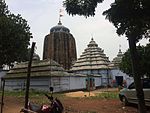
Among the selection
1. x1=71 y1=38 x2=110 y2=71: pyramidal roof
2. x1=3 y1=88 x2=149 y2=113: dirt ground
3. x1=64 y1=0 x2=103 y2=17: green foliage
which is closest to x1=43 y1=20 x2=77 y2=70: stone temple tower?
x1=71 y1=38 x2=110 y2=71: pyramidal roof

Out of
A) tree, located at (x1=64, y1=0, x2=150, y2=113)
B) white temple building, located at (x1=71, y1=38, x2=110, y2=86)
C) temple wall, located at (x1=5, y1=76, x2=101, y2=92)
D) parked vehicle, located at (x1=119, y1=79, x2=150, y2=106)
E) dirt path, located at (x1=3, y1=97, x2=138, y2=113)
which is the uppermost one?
white temple building, located at (x1=71, y1=38, x2=110, y2=86)

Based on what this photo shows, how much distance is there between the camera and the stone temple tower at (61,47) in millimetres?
51750

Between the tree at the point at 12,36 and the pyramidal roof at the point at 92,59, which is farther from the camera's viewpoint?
the pyramidal roof at the point at 92,59

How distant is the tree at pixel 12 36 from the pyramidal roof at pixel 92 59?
90.1 feet

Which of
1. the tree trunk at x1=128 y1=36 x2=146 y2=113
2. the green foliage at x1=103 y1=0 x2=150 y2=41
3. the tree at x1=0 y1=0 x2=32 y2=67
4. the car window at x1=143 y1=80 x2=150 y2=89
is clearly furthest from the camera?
the tree at x1=0 y1=0 x2=32 y2=67

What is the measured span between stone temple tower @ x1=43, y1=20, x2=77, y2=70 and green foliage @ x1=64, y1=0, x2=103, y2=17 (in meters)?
41.6

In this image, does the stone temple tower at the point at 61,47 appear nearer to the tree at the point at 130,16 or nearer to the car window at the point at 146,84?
the car window at the point at 146,84

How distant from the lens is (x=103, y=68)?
46875 mm

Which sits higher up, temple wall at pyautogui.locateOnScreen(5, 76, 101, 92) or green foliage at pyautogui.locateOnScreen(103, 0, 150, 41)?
green foliage at pyautogui.locateOnScreen(103, 0, 150, 41)

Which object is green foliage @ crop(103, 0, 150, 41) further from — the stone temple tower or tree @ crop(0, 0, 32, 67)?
the stone temple tower

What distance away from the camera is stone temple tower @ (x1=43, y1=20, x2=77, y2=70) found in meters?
51.8

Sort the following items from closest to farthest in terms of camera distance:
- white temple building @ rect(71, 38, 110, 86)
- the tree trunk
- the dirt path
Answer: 1. the tree trunk
2. the dirt path
3. white temple building @ rect(71, 38, 110, 86)

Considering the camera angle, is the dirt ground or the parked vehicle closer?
the parked vehicle

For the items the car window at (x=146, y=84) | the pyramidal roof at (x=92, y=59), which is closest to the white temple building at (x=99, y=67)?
the pyramidal roof at (x=92, y=59)
